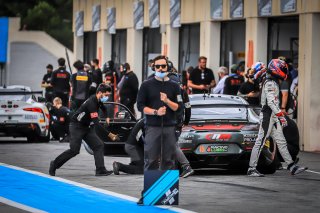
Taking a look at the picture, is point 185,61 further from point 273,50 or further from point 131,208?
point 131,208

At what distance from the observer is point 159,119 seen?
15227 mm

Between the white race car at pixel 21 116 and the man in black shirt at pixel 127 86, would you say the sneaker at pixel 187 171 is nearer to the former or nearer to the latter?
the white race car at pixel 21 116

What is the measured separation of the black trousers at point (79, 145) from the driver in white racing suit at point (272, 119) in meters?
2.30

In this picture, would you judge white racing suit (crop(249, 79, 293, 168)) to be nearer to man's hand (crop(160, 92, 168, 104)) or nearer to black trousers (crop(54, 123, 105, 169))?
black trousers (crop(54, 123, 105, 169))

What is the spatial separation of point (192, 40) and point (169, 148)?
1949 cm

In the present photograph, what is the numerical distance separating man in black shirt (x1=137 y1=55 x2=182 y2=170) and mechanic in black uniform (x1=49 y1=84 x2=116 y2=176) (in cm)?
359

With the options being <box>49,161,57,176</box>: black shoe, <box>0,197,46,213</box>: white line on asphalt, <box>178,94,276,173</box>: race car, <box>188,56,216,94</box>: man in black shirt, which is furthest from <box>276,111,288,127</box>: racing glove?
<box>188,56,216,94</box>: man in black shirt

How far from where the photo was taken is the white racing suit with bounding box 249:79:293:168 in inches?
732

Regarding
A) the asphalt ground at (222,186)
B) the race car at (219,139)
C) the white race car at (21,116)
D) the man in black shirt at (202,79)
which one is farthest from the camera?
the man in black shirt at (202,79)

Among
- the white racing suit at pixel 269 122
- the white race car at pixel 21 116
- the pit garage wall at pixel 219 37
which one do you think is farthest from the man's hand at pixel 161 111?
the white race car at pixel 21 116

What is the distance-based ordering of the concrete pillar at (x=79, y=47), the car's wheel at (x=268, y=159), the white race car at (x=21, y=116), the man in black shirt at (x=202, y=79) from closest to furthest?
the car's wheel at (x=268, y=159) < the white race car at (x=21, y=116) < the man in black shirt at (x=202, y=79) < the concrete pillar at (x=79, y=47)

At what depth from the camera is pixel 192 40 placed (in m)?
34.6

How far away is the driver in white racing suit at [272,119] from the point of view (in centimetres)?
1862

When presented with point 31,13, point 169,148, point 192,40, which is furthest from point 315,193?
point 31,13
